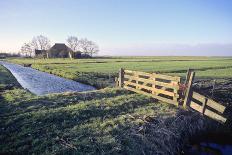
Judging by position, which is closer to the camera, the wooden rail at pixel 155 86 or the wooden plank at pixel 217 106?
the wooden plank at pixel 217 106

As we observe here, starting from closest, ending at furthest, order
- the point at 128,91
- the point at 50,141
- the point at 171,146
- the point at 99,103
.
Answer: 1. the point at 50,141
2. the point at 171,146
3. the point at 99,103
4. the point at 128,91

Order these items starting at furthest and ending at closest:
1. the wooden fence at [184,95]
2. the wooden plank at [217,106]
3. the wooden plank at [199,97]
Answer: the wooden plank at [199,97] < the wooden fence at [184,95] < the wooden plank at [217,106]

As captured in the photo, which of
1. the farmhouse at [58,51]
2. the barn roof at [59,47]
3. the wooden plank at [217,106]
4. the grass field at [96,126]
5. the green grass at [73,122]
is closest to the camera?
the green grass at [73,122]

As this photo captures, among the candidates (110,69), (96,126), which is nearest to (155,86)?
(96,126)

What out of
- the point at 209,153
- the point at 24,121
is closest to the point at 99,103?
the point at 24,121

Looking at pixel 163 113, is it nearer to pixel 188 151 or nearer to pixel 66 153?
pixel 188 151

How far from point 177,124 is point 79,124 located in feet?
15.6

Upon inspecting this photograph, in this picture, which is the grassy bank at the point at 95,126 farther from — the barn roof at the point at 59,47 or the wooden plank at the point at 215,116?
the barn roof at the point at 59,47

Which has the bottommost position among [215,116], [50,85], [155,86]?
[50,85]

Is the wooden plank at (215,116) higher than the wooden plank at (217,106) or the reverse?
the reverse

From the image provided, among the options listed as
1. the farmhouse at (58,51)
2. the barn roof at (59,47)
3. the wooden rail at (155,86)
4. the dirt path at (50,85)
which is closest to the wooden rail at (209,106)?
the wooden rail at (155,86)

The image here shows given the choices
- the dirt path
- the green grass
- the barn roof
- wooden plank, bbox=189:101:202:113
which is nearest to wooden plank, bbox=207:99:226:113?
wooden plank, bbox=189:101:202:113

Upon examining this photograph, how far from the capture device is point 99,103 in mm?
14008

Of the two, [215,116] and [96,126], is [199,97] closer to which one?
[215,116]
